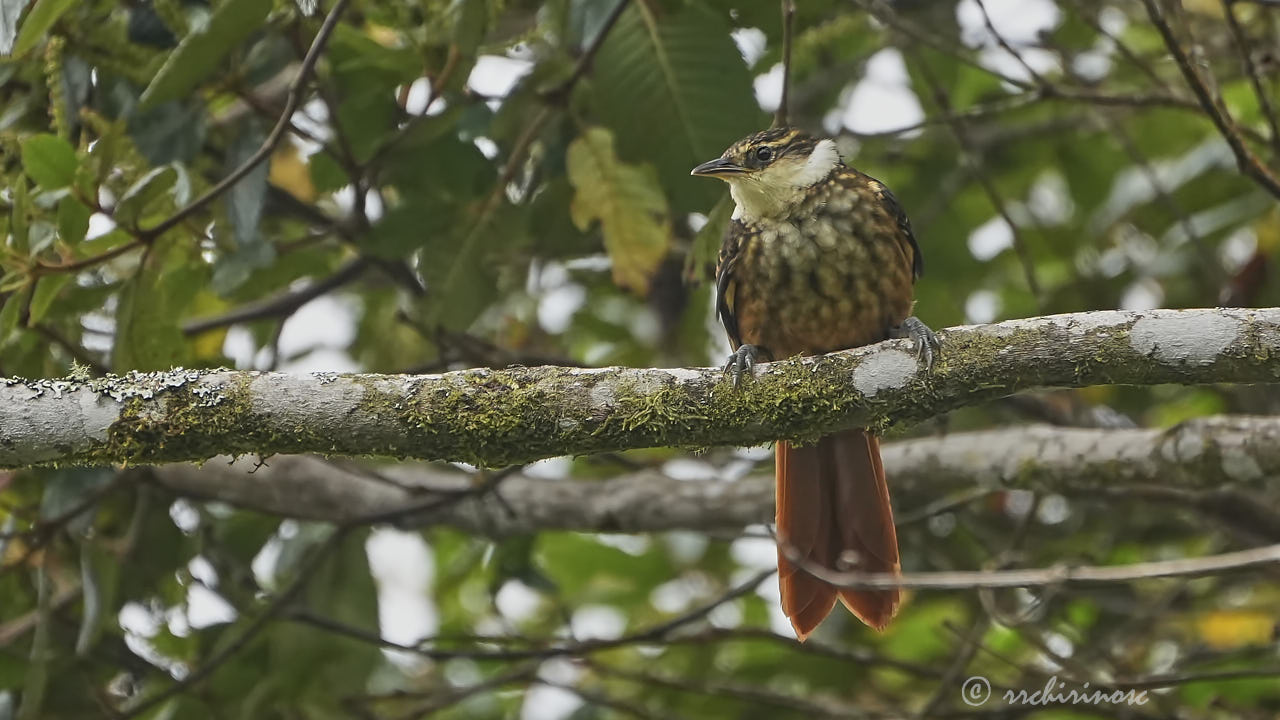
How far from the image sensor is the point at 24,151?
8.69 ft

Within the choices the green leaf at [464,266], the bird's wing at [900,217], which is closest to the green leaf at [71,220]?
the green leaf at [464,266]

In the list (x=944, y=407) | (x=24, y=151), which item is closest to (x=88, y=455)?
(x=24, y=151)

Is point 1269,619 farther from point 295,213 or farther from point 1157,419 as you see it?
point 295,213

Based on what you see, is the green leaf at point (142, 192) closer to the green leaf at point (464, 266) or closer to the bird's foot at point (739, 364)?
the green leaf at point (464, 266)

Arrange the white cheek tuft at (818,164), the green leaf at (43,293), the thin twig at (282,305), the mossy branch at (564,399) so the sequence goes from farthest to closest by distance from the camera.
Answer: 1. the thin twig at (282,305)
2. the white cheek tuft at (818,164)
3. the green leaf at (43,293)
4. the mossy branch at (564,399)

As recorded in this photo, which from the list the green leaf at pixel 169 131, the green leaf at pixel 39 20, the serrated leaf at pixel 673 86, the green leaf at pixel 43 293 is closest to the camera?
the green leaf at pixel 39 20

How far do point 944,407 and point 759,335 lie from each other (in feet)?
3.28

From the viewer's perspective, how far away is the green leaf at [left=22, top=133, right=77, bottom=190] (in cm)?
266

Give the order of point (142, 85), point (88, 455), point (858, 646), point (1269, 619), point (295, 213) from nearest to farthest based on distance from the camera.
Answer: point (88, 455) → point (142, 85) → point (295, 213) → point (1269, 619) → point (858, 646)

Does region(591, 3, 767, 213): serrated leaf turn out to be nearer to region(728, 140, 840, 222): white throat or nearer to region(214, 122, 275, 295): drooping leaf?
region(728, 140, 840, 222): white throat

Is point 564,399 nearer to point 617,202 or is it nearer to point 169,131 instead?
point 617,202

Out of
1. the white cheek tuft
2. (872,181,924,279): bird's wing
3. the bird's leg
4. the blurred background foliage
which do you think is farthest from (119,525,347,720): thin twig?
the bird's leg

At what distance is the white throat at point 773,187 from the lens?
11.4 feet

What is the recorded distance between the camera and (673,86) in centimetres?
333
